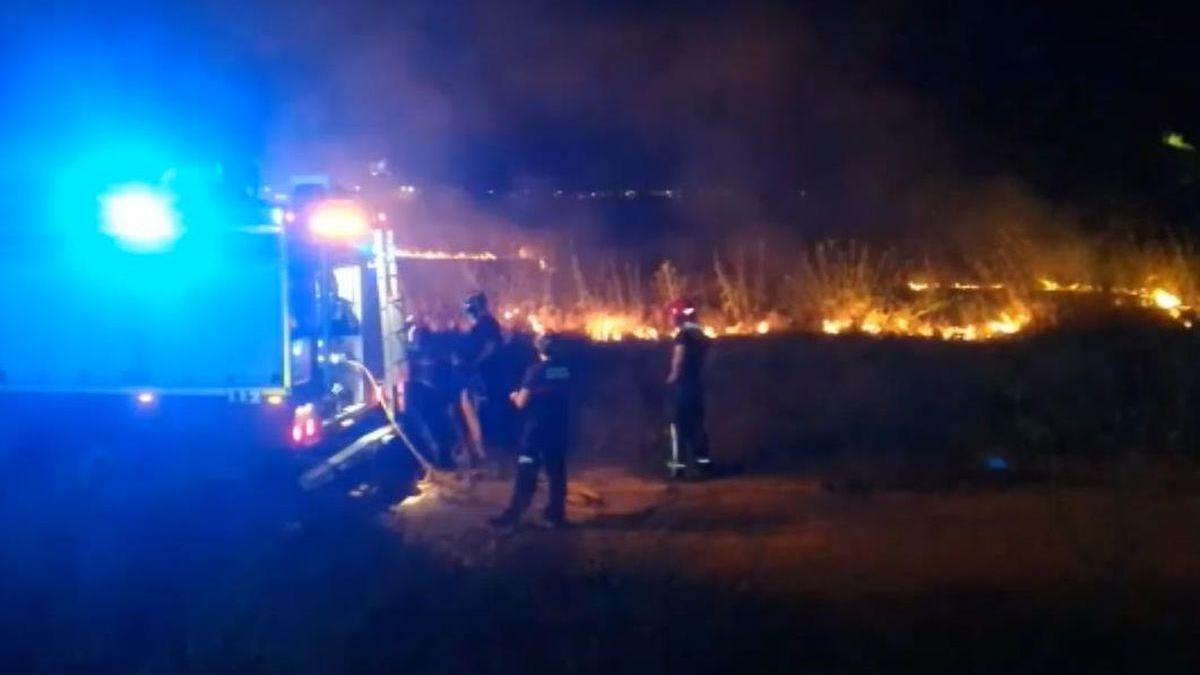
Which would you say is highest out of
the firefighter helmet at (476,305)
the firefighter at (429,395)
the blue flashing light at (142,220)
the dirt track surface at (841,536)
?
the blue flashing light at (142,220)

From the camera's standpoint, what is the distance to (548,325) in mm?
18766

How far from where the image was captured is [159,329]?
9336mm

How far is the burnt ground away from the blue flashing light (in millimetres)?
1554

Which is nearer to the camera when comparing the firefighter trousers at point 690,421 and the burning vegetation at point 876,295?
the firefighter trousers at point 690,421

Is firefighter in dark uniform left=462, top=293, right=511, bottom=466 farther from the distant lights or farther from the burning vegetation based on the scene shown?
the distant lights

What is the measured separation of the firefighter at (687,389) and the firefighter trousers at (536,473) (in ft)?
8.42

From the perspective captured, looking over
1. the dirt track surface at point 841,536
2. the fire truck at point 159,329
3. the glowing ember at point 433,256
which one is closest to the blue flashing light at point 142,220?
the fire truck at point 159,329

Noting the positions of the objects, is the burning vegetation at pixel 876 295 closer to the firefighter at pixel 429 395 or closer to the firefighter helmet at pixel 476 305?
the firefighter helmet at pixel 476 305

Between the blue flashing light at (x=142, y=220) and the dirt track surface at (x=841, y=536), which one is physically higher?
the blue flashing light at (x=142, y=220)

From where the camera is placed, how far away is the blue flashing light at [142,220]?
9.29 meters

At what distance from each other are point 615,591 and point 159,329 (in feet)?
9.89

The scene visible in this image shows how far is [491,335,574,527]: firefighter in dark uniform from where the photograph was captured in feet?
38.5

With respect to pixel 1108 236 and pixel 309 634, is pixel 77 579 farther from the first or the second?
pixel 1108 236

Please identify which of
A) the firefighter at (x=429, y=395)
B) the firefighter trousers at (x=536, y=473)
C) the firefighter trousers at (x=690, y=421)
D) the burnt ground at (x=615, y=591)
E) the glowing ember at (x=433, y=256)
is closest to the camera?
the burnt ground at (x=615, y=591)
